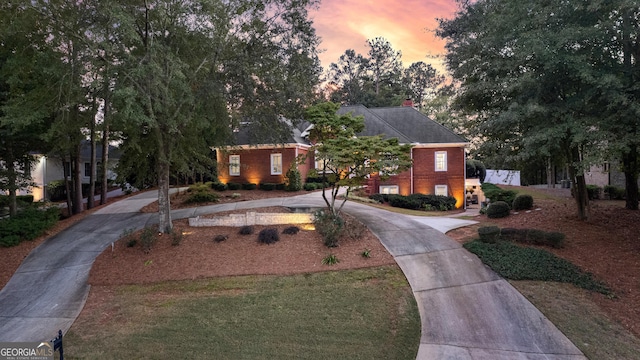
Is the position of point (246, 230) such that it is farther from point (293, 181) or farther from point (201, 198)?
point (293, 181)

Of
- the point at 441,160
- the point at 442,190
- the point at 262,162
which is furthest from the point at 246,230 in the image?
the point at 441,160

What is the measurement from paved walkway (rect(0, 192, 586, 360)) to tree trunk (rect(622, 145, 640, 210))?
6063 mm

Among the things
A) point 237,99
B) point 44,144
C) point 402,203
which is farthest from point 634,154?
point 44,144

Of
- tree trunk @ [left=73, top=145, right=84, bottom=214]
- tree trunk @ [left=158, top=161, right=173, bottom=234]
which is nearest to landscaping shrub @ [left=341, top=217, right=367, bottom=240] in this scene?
tree trunk @ [left=158, top=161, right=173, bottom=234]

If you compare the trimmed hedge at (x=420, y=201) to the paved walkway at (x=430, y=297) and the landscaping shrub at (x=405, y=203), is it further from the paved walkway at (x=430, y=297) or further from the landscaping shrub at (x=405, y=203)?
the paved walkway at (x=430, y=297)

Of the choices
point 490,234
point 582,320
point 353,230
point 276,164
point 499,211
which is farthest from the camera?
point 276,164

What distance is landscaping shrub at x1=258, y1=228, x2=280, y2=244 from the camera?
12.4m

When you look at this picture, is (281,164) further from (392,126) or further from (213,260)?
(213,260)

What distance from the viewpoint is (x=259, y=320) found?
7.70 metres

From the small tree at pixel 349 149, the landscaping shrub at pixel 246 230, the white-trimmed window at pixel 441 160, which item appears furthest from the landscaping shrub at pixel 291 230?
the white-trimmed window at pixel 441 160

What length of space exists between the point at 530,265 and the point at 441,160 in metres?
16.6

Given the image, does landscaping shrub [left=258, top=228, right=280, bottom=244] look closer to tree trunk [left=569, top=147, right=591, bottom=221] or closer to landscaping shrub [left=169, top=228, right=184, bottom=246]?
landscaping shrub [left=169, top=228, right=184, bottom=246]

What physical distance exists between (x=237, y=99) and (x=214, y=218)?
506cm

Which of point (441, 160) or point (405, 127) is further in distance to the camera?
point (405, 127)
